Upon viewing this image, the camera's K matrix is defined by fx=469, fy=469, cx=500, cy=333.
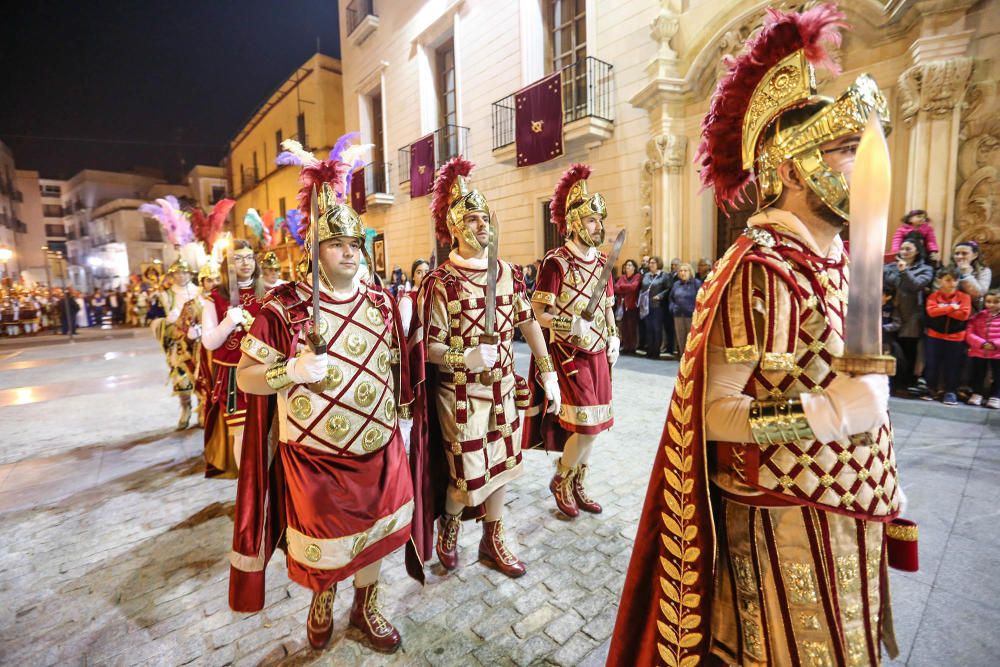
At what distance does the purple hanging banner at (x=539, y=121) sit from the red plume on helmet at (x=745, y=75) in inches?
406

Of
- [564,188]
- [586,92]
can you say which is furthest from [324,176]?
[586,92]

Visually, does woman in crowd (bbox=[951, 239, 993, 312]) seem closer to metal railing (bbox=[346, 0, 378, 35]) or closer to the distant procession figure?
the distant procession figure

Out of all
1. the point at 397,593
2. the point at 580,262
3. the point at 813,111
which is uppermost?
the point at 813,111

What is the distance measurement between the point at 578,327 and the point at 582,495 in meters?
1.26

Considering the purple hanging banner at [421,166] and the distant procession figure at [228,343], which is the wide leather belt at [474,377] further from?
the purple hanging banner at [421,166]

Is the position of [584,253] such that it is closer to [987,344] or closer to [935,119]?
[987,344]

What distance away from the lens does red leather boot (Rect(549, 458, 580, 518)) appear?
3.39 m

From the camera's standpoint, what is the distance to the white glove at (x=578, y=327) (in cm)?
328

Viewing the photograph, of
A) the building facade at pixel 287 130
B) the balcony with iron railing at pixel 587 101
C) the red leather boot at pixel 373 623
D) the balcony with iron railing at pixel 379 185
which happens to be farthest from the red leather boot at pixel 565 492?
the building facade at pixel 287 130

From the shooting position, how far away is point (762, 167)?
1.43m

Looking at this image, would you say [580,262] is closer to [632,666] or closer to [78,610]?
[632,666]

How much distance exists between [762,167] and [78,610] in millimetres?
3917

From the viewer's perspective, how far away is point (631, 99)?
995cm

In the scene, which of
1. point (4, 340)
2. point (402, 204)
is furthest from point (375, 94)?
point (4, 340)
